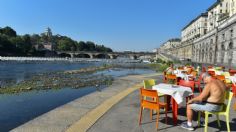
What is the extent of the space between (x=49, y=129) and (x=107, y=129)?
1524 mm

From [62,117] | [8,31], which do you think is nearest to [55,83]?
[62,117]

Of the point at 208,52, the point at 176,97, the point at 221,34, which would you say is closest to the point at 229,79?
the point at 176,97

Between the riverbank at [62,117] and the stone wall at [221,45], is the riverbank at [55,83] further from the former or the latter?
the stone wall at [221,45]

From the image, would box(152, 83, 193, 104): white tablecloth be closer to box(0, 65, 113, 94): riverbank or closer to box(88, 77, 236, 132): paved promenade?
box(88, 77, 236, 132): paved promenade

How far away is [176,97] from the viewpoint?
24.9 ft

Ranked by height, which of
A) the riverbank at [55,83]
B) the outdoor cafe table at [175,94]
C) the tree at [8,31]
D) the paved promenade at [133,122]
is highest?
the tree at [8,31]

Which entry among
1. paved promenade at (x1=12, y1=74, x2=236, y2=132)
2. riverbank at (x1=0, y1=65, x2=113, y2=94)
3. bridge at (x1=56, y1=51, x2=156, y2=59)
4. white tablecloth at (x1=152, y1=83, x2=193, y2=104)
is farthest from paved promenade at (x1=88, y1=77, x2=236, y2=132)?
bridge at (x1=56, y1=51, x2=156, y2=59)

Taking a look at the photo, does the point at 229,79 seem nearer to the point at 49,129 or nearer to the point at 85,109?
the point at 85,109

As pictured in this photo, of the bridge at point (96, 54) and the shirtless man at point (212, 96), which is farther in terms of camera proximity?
the bridge at point (96, 54)

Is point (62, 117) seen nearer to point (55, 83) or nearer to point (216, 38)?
point (55, 83)

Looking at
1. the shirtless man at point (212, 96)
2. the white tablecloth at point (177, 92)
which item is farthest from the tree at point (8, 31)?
the shirtless man at point (212, 96)

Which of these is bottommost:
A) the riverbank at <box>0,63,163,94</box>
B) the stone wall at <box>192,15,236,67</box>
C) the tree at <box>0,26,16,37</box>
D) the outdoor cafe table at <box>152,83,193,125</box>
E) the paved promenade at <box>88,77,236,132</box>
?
the riverbank at <box>0,63,163,94</box>

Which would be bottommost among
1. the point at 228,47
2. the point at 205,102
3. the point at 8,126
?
the point at 8,126

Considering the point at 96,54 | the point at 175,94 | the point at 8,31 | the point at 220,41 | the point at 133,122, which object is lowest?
the point at 133,122
